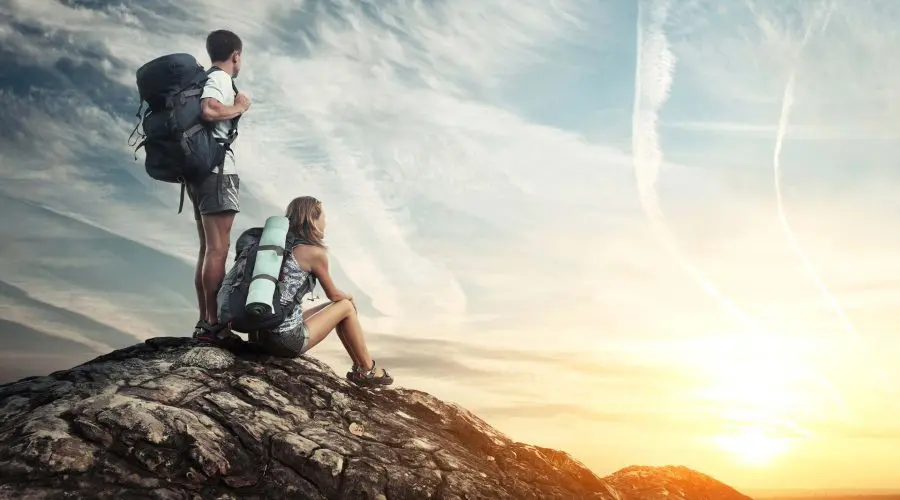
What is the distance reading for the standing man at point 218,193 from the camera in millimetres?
10562

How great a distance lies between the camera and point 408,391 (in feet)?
38.4

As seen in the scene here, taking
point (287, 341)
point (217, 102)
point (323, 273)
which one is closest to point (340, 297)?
point (323, 273)

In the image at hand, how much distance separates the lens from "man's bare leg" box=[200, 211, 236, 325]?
1062cm

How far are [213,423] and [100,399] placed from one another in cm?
134

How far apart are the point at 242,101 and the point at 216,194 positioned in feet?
4.55

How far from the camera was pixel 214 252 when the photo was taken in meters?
10.7

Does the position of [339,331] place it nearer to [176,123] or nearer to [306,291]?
[306,291]

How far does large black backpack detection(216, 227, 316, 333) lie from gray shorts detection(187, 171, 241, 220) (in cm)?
58

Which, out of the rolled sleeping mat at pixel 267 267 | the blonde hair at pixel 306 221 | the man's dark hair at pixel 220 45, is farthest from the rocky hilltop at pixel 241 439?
the man's dark hair at pixel 220 45

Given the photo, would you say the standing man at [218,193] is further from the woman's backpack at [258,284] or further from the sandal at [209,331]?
the woman's backpack at [258,284]

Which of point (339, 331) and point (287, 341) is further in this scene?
point (339, 331)

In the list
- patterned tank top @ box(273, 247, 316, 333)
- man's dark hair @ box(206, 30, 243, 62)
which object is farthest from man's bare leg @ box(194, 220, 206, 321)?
man's dark hair @ box(206, 30, 243, 62)

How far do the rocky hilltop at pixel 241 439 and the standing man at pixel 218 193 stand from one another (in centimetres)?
70

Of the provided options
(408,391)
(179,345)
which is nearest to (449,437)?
(408,391)
